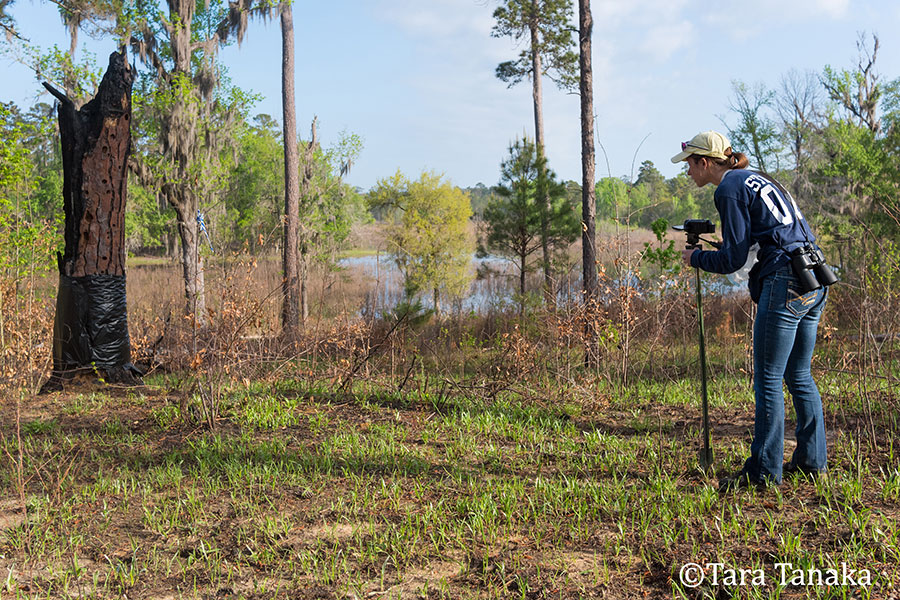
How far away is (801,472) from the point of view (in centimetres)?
402

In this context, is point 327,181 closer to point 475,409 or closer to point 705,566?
point 475,409

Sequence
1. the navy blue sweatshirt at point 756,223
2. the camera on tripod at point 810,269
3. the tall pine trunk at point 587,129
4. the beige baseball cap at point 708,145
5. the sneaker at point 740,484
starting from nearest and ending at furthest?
the camera on tripod at point 810,269
the navy blue sweatshirt at point 756,223
the sneaker at point 740,484
the beige baseball cap at point 708,145
the tall pine trunk at point 587,129

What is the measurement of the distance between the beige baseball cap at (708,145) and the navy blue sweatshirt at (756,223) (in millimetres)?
264

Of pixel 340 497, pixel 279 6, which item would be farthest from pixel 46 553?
pixel 279 6

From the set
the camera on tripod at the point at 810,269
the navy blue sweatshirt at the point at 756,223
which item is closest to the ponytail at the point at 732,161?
the navy blue sweatshirt at the point at 756,223

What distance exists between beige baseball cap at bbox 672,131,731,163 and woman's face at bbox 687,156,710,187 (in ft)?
0.14

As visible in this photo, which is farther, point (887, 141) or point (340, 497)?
point (887, 141)

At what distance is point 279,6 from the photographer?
740 inches

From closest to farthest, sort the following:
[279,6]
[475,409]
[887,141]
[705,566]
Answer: [705,566], [475,409], [279,6], [887,141]

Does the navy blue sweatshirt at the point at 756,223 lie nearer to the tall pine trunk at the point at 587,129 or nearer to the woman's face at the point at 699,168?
the woman's face at the point at 699,168

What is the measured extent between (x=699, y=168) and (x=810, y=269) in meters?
0.90

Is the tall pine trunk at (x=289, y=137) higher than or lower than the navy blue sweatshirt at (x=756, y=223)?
higher

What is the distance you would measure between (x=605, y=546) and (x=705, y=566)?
491 mm

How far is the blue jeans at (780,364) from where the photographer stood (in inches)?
145
